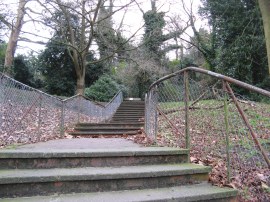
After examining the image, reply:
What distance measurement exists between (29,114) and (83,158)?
9.54ft

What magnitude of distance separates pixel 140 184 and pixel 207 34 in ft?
62.3

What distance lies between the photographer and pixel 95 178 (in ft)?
8.91

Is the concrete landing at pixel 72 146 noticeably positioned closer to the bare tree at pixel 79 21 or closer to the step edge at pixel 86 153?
the step edge at pixel 86 153

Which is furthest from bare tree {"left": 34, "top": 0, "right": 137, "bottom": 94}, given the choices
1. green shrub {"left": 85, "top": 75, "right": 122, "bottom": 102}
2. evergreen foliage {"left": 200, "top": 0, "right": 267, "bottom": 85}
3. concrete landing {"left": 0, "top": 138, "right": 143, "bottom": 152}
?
concrete landing {"left": 0, "top": 138, "right": 143, "bottom": 152}

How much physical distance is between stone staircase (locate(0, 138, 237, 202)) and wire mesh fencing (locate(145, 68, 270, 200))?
384mm

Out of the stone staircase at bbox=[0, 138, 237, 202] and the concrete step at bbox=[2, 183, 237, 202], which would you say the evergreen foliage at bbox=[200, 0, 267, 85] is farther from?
the concrete step at bbox=[2, 183, 237, 202]

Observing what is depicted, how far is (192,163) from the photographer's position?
3.39m

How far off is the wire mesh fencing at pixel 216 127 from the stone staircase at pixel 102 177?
38cm

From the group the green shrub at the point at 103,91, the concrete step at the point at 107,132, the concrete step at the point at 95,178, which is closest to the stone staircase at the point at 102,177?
A: the concrete step at the point at 95,178

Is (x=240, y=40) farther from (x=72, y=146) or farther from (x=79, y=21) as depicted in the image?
(x=72, y=146)

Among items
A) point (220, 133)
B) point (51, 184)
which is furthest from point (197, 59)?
point (51, 184)

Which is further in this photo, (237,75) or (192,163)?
(237,75)

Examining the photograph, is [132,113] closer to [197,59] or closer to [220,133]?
[220,133]

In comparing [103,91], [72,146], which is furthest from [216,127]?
[103,91]
